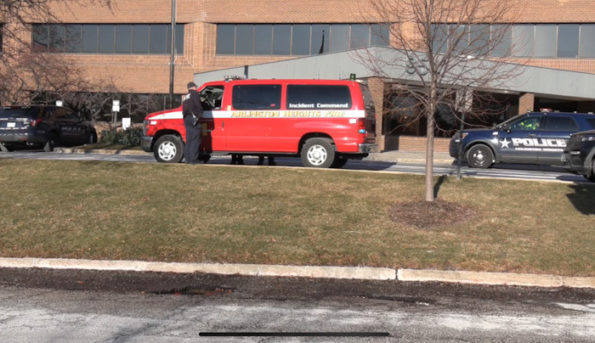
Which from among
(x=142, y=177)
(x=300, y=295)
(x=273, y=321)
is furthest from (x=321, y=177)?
(x=273, y=321)

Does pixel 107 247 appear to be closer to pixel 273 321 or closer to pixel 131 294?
pixel 131 294

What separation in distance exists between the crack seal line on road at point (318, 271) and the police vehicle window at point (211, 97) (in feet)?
23.6

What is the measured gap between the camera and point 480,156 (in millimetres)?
18016

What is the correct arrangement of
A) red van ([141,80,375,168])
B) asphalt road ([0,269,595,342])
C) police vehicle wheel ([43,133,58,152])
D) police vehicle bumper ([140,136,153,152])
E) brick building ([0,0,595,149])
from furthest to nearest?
brick building ([0,0,595,149]) → police vehicle wheel ([43,133,58,152]) → police vehicle bumper ([140,136,153,152]) → red van ([141,80,375,168]) → asphalt road ([0,269,595,342])

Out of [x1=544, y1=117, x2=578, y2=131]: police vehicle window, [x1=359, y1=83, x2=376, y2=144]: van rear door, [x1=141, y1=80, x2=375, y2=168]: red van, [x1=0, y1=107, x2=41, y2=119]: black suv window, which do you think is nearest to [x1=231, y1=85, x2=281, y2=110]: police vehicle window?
[x1=141, y1=80, x2=375, y2=168]: red van

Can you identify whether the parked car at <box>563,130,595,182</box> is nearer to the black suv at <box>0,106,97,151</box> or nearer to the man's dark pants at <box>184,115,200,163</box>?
the man's dark pants at <box>184,115,200,163</box>

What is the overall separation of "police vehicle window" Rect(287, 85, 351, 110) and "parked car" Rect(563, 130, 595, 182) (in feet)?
15.1

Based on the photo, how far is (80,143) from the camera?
936 inches

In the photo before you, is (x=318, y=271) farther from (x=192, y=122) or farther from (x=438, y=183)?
(x=192, y=122)

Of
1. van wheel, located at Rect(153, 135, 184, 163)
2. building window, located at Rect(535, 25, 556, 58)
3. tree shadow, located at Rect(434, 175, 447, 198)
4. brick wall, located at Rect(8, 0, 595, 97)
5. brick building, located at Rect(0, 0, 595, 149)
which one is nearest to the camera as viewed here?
tree shadow, located at Rect(434, 175, 447, 198)

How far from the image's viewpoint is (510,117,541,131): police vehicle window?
17.6 meters

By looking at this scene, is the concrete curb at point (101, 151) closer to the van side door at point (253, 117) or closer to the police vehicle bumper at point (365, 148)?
the van side door at point (253, 117)

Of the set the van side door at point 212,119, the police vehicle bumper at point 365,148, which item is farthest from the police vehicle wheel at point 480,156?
the van side door at point 212,119

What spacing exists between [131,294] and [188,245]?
67.7 inches
